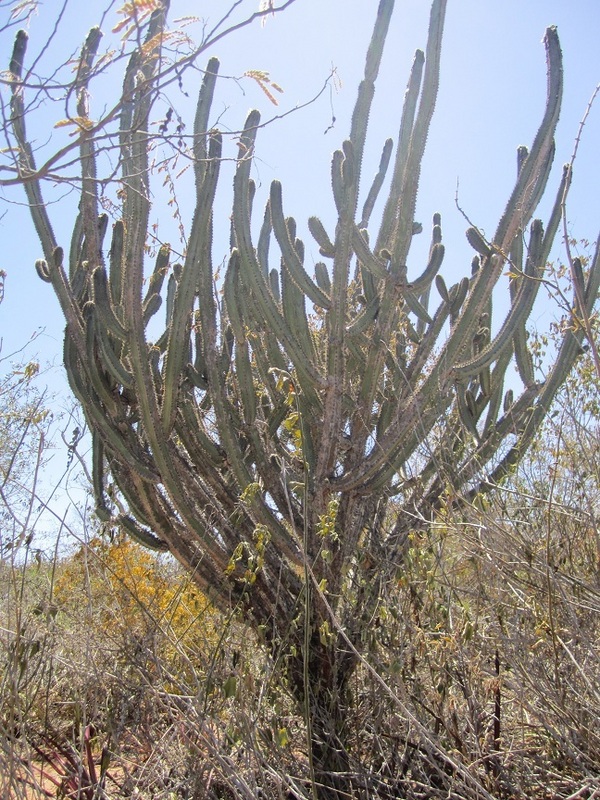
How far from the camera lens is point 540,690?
2.61m

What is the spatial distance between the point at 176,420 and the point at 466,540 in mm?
1753

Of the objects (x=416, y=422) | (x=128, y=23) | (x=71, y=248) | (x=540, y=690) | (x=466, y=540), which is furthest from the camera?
(x=71, y=248)

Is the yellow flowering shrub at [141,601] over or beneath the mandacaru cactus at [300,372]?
beneath

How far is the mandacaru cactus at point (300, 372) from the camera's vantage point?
354cm

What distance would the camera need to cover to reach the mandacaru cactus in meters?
3.54

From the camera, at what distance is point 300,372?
3576 mm

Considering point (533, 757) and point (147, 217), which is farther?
point (147, 217)

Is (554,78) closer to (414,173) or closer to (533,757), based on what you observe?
(414,173)

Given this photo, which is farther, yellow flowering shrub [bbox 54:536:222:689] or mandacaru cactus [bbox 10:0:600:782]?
mandacaru cactus [bbox 10:0:600:782]

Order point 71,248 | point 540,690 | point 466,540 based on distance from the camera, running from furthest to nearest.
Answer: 1. point 71,248
2. point 466,540
3. point 540,690

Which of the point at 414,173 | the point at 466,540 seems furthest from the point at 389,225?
the point at 466,540

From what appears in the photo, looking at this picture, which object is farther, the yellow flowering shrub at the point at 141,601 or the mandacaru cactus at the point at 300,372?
the mandacaru cactus at the point at 300,372

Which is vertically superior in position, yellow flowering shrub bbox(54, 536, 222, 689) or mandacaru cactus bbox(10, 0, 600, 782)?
mandacaru cactus bbox(10, 0, 600, 782)

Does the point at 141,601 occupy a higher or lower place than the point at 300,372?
lower
